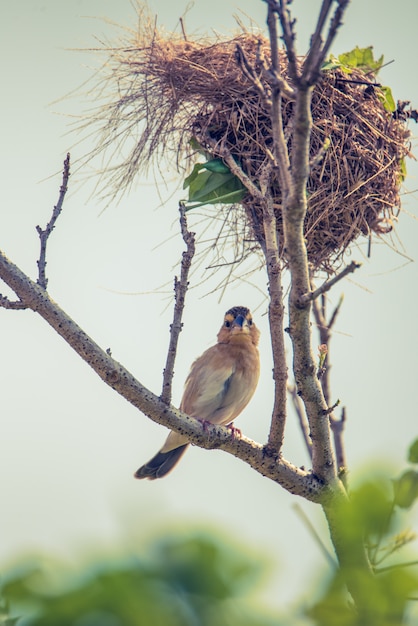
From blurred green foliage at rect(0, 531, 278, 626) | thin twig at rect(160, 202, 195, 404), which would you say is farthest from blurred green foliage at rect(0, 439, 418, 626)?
thin twig at rect(160, 202, 195, 404)

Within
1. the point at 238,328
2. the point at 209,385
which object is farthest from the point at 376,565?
the point at 238,328

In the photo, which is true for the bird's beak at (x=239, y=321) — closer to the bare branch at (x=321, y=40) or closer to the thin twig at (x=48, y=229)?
the thin twig at (x=48, y=229)

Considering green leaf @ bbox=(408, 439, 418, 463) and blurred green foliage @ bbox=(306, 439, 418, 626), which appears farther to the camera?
green leaf @ bbox=(408, 439, 418, 463)

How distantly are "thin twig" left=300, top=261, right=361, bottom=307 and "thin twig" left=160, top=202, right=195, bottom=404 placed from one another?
1.47ft

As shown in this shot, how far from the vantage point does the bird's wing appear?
16.3 feet

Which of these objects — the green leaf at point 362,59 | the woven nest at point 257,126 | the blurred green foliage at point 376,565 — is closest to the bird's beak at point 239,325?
the woven nest at point 257,126

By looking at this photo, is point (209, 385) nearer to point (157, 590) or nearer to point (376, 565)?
point (376, 565)

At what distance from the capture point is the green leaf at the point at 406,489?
102 centimetres

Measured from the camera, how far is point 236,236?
4426mm

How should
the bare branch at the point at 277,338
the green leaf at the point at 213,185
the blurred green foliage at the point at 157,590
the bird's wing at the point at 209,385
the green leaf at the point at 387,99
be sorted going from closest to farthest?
the blurred green foliage at the point at 157,590, the bare branch at the point at 277,338, the green leaf at the point at 213,185, the green leaf at the point at 387,99, the bird's wing at the point at 209,385

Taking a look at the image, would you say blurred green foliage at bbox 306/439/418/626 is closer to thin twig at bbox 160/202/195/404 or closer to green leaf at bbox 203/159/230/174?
thin twig at bbox 160/202/195/404

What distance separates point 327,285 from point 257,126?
157cm

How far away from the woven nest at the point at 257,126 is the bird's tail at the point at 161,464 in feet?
6.23

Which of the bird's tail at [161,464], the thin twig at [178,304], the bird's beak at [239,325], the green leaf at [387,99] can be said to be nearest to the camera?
the thin twig at [178,304]
